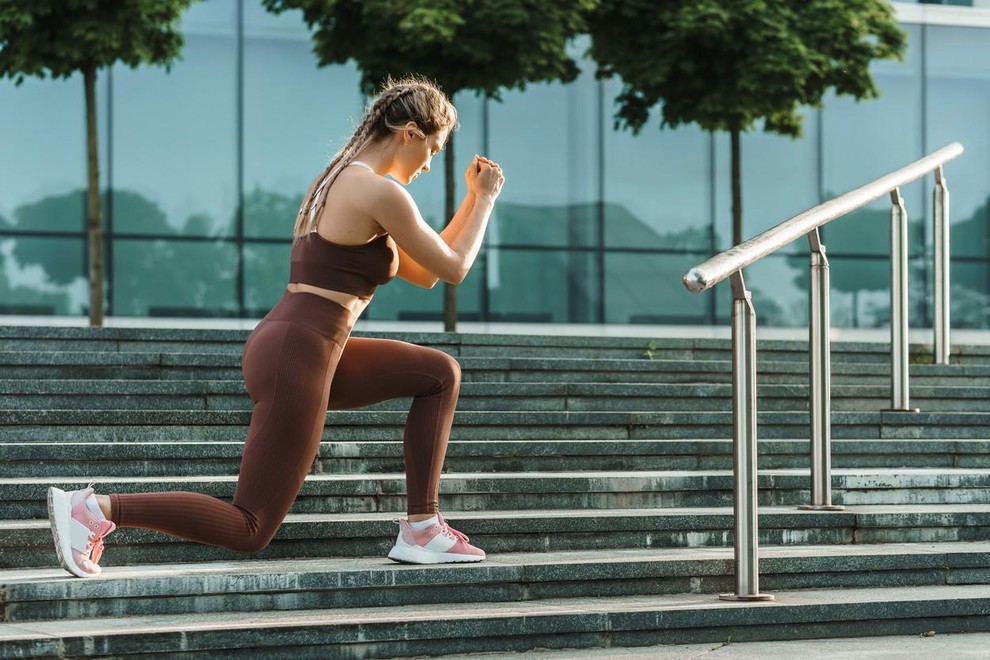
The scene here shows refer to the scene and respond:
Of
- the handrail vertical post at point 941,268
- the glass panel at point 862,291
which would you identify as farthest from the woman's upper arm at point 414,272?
the glass panel at point 862,291

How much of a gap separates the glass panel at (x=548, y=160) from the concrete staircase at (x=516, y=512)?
1123 cm

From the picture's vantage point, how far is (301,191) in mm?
19344

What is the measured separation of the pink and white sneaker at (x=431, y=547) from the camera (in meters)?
5.03

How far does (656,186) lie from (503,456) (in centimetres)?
1440

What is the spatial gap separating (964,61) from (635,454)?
16782 millimetres

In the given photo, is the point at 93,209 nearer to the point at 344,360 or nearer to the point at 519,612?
the point at 344,360

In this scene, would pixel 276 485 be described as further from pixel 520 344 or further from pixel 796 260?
pixel 796 260

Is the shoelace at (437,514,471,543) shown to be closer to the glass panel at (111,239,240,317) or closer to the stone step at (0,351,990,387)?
the stone step at (0,351,990,387)

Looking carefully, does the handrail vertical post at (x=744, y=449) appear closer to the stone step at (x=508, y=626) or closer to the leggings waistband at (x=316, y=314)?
the stone step at (x=508, y=626)

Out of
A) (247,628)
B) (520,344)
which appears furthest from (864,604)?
(520,344)

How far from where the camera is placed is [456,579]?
16.3ft

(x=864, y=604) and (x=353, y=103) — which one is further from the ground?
(x=353, y=103)

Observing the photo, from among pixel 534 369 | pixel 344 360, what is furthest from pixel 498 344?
pixel 344 360

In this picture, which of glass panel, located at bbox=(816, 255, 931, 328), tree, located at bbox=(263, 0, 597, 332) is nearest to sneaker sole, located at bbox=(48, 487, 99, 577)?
tree, located at bbox=(263, 0, 597, 332)
